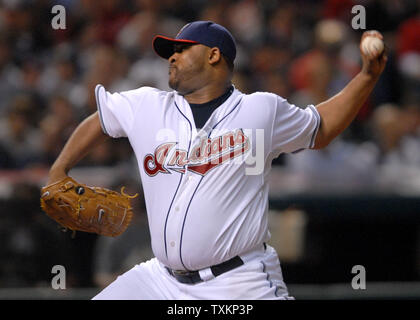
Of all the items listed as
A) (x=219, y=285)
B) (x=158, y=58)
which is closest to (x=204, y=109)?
(x=219, y=285)

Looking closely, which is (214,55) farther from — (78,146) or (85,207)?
(85,207)

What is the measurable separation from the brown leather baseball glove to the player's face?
56 cm

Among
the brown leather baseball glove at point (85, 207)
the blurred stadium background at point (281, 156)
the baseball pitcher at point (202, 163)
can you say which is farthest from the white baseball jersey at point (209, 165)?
the blurred stadium background at point (281, 156)

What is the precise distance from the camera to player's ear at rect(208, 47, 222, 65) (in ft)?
10.6

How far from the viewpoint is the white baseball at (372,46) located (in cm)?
311

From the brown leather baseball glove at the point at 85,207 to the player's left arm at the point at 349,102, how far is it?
34.2 inches

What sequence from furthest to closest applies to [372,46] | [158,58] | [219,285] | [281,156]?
1. [158,58]
2. [281,156]
3. [372,46]
4. [219,285]

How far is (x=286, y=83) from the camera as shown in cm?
621

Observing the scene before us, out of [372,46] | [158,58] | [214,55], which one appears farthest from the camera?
[158,58]

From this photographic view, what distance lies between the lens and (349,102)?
3.19m

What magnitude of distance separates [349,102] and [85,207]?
1.16 m

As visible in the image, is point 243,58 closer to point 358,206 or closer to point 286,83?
point 286,83

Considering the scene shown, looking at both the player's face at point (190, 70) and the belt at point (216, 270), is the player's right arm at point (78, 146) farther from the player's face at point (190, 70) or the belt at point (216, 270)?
the belt at point (216, 270)
